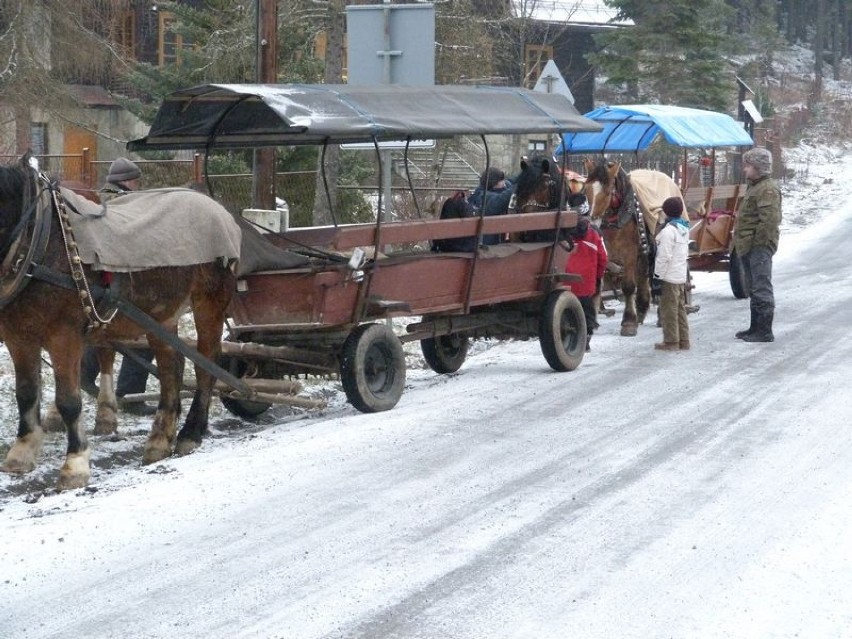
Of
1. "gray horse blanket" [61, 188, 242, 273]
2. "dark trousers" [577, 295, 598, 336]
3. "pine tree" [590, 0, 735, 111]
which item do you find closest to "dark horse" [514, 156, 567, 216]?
"dark trousers" [577, 295, 598, 336]

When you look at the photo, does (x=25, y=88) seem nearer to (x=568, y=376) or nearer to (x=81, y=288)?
(x=568, y=376)

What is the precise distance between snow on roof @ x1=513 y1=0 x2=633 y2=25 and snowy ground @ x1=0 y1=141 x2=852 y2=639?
28.3m

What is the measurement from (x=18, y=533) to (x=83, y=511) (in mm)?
464

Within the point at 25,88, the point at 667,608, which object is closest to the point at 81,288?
the point at 667,608

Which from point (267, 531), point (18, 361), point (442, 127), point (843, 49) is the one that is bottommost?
point (267, 531)

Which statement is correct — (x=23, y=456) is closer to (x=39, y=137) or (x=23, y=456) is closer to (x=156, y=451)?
(x=156, y=451)

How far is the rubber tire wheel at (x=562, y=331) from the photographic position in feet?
38.1

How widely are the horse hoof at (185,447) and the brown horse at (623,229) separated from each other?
6.52 m

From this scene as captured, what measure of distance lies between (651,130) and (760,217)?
171 inches

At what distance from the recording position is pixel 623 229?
Answer: 1475 centimetres

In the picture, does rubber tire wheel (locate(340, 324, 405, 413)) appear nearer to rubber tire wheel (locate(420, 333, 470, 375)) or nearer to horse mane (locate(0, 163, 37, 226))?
rubber tire wheel (locate(420, 333, 470, 375))

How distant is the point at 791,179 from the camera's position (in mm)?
39812

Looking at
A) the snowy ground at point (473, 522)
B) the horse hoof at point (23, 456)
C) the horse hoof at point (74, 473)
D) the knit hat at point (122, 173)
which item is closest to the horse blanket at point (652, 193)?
the snowy ground at point (473, 522)

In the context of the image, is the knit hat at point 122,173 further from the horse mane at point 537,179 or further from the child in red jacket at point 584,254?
the child in red jacket at point 584,254
